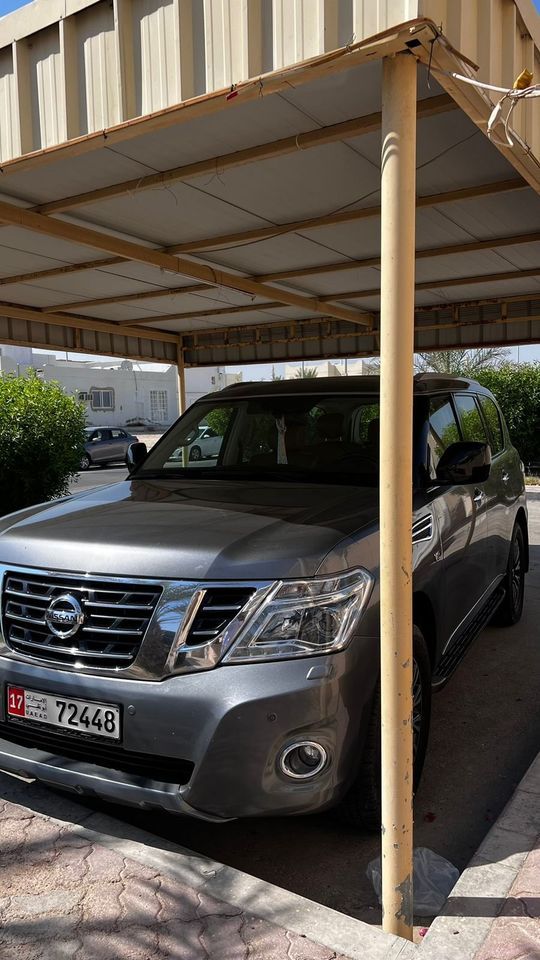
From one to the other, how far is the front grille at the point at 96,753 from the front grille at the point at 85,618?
0.92 ft

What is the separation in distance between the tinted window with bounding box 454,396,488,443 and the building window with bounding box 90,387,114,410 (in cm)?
4258

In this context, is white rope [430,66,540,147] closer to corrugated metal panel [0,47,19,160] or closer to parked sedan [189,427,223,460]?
corrugated metal panel [0,47,19,160]


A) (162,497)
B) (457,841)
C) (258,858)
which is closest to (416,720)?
Answer: (457,841)

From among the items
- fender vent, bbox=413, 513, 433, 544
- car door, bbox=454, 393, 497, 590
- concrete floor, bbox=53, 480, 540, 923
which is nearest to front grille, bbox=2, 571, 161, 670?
concrete floor, bbox=53, 480, 540, 923

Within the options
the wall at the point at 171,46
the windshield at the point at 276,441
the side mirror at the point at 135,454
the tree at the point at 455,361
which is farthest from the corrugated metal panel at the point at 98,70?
the tree at the point at 455,361

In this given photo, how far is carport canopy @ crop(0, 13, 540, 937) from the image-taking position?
7.63 feet

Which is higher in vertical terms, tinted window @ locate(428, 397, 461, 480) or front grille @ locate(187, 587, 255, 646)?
tinted window @ locate(428, 397, 461, 480)

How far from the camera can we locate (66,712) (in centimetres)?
273

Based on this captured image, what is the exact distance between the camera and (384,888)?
2355 millimetres

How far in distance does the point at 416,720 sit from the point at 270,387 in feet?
7.69

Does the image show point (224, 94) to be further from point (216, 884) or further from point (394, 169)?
point (216, 884)

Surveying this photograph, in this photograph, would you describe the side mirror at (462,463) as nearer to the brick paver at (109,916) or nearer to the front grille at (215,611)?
the front grille at (215,611)

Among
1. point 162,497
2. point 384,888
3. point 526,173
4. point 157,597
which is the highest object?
point 526,173

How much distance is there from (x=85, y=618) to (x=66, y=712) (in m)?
0.35
